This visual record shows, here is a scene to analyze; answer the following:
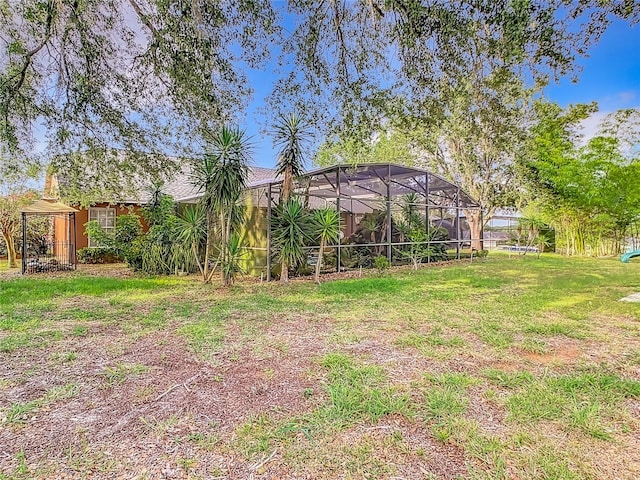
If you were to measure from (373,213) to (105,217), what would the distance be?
9.29m

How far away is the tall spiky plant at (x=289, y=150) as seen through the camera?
835 cm

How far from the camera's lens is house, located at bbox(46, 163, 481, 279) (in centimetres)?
944

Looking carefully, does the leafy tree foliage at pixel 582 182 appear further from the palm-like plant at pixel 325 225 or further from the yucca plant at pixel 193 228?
the yucca plant at pixel 193 228

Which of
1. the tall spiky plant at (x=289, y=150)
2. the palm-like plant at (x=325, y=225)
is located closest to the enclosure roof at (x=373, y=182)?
the tall spiky plant at (x=289, y=150)

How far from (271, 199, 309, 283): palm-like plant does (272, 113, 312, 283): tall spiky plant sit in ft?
0.31

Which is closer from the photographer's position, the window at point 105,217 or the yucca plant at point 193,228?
the yucca plant at point 193,228

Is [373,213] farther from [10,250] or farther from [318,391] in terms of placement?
[10,250]

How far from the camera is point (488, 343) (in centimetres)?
426

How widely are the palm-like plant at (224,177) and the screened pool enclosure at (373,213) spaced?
988 millimetres

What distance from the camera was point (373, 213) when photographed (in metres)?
12.4

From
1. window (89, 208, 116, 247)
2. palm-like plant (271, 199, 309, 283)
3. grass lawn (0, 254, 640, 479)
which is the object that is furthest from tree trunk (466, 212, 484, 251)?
window (89, 208, 116, 247)

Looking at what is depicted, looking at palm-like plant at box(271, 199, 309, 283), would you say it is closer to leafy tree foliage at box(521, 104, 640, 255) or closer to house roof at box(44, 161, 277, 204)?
house roof at box(44, 161, 277, 204)

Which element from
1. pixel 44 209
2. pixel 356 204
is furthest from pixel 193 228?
pixel 356 204

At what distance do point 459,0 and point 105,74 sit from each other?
504cm
